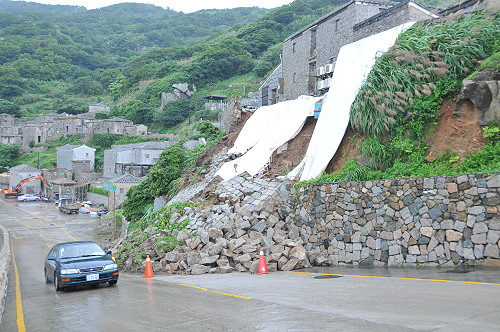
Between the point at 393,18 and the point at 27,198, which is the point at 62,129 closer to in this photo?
the point at 27,198

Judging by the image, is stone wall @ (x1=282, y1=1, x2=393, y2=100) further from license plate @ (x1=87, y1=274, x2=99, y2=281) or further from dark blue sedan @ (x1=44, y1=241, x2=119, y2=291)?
license plate @ (x1=87, y1=274, x2=99, y2=281)

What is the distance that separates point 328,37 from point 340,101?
1442 cm

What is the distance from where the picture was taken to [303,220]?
1502cm

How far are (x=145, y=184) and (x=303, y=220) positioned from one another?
18.8 m

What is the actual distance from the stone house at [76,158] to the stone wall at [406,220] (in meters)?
66.8

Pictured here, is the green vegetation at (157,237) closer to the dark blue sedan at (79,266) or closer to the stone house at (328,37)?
the dark blue sedan at (79,266)

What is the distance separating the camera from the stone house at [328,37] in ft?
77.5

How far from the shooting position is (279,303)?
8172 mm

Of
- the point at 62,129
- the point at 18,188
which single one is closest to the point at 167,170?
the point at 18,188

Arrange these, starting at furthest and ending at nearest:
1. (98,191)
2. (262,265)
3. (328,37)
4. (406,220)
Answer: (98,191) → (328,37) → (262,265) → (406,220)

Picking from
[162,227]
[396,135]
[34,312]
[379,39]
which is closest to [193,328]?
[34,312]

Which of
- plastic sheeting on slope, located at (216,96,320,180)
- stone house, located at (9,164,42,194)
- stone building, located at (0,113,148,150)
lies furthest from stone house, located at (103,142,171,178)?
plastic sheeting on slope, located at (216,96,320,180)

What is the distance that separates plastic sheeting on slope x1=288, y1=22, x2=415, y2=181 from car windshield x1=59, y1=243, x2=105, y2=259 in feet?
24.7

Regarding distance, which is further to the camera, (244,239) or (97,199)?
(97,199)
